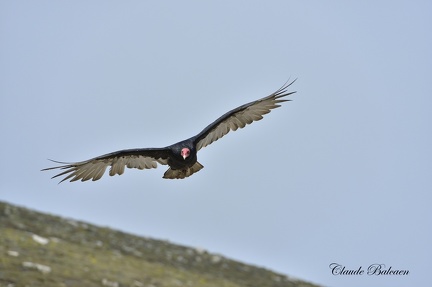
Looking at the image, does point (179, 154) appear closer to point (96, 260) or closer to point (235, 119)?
point (235, 119)

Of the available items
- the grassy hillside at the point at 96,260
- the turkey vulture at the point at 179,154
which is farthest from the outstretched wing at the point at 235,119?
the grassy hillside at the point at 96,260

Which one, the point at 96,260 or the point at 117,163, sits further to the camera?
the point at 96,260

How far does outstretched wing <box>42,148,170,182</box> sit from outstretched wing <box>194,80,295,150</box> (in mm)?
786

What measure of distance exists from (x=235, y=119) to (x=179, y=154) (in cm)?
157

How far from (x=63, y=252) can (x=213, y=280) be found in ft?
12.2

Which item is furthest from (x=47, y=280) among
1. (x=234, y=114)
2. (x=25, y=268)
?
(x=234, y=114)

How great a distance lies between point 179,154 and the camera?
17.6 meters

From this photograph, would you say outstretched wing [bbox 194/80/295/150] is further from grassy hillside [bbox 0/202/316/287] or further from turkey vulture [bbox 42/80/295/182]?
grassy hillside [bbox 0/202/316/287]

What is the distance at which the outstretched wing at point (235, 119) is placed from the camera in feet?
59.9

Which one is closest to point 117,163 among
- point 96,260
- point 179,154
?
point 179,154

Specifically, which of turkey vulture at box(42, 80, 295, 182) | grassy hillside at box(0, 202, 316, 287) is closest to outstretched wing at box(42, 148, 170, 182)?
turkey vulture at box(42, 80, 295, 182)

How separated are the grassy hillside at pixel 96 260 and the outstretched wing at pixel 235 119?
4.51m

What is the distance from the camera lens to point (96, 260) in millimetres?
22797

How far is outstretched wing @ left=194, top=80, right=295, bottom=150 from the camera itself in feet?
59.9
